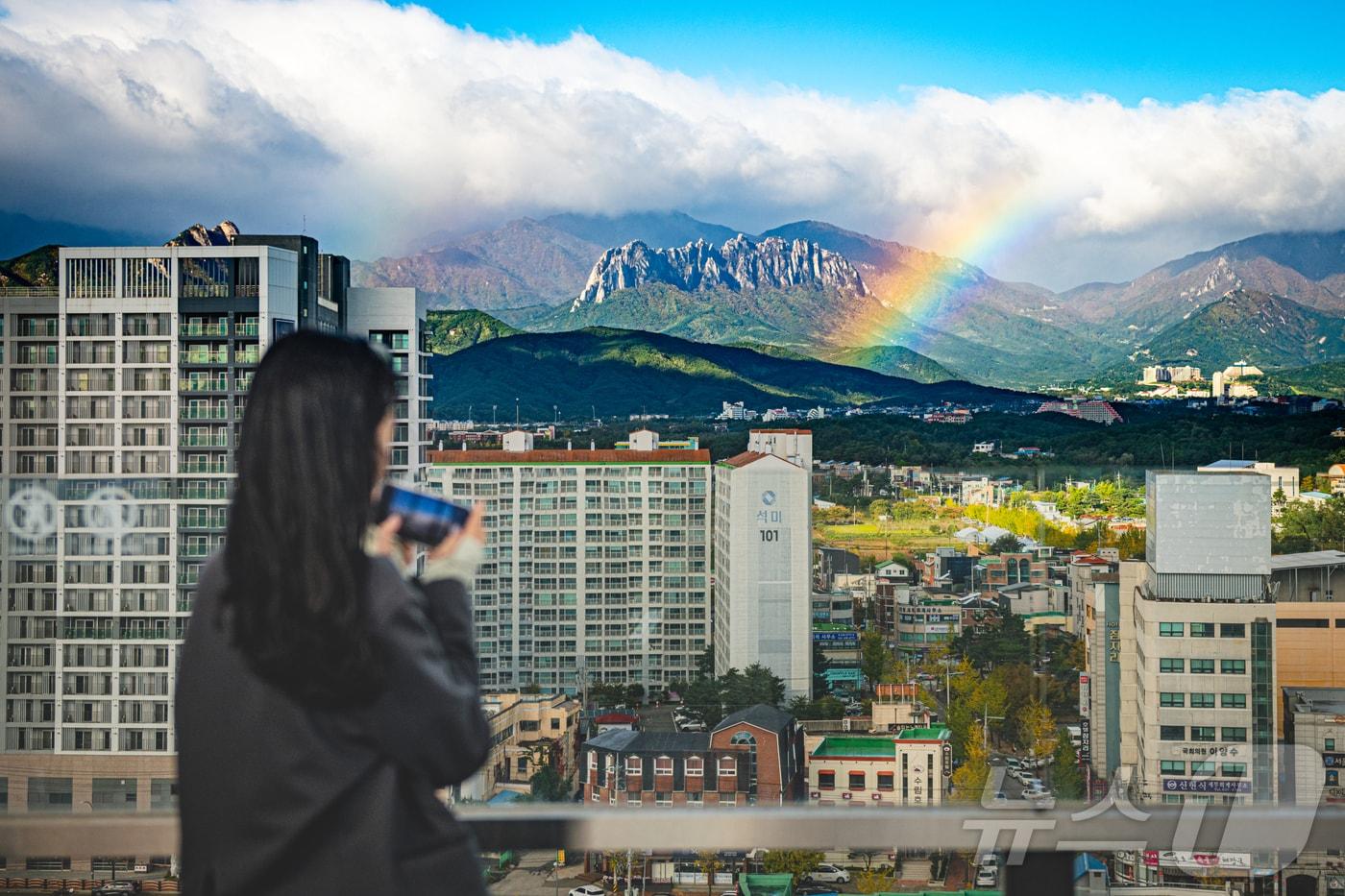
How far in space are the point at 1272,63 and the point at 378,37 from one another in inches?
382

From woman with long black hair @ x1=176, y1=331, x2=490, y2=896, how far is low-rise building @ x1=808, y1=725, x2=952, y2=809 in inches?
229

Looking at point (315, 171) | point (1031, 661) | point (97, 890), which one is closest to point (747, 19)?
point (315, 171)

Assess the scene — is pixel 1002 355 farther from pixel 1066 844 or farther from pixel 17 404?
pixel 1066 844

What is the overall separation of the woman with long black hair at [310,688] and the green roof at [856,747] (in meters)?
6.29

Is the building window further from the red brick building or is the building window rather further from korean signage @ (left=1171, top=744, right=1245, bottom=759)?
korean signage @ (left=1171, top=744, right=1245, bottom=759)

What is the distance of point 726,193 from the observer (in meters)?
18.4

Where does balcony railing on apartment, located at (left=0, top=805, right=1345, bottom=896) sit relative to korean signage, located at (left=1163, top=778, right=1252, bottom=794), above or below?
above

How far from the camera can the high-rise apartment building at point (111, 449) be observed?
8.76 m

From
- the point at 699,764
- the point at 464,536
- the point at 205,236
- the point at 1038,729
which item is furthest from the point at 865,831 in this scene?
the point at 205,236

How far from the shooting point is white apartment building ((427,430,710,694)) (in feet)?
31.0

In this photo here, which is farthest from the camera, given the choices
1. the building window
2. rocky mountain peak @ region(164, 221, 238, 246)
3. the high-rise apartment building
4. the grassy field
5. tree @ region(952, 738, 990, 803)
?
rocky mountain peak @ region(164, 221, 238, 246)

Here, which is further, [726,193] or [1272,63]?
[726,193]

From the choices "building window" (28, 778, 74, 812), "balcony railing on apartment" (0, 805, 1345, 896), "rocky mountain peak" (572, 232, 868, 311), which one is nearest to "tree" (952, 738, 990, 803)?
"balcony railing on apartment" (0, 805, 1345, 896)

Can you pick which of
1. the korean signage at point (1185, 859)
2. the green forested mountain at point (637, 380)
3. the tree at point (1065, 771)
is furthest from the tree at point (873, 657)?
the korean signage at point (1185, 859)
